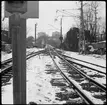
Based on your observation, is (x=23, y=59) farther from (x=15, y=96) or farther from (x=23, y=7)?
(x=23, y=7)

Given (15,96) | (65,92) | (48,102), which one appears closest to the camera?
(15,96)

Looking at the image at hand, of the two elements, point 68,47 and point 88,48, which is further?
point 68,47

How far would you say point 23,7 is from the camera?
3.03 m

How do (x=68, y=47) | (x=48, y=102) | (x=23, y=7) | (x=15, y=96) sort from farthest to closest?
(x=68, y=47) → (x=48, y=102) → (x=15, y=96) → (x=23, y=7)

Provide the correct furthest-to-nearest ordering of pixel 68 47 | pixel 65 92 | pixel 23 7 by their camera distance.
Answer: pixel 68 47
pixel 65 92
pixel 23 7

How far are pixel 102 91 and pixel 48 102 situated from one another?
2.23 meters

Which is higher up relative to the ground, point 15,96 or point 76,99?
point 15,96

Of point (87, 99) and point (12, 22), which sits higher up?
point (12, 22)

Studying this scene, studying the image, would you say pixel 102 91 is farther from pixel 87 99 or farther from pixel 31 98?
pixel 31 98

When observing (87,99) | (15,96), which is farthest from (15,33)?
(87,99)

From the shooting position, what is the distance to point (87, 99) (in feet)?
17.3

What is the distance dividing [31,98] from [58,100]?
2.31ft

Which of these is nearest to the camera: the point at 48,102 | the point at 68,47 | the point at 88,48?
the point at 48,102

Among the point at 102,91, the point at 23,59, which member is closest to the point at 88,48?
the point at 102,91
